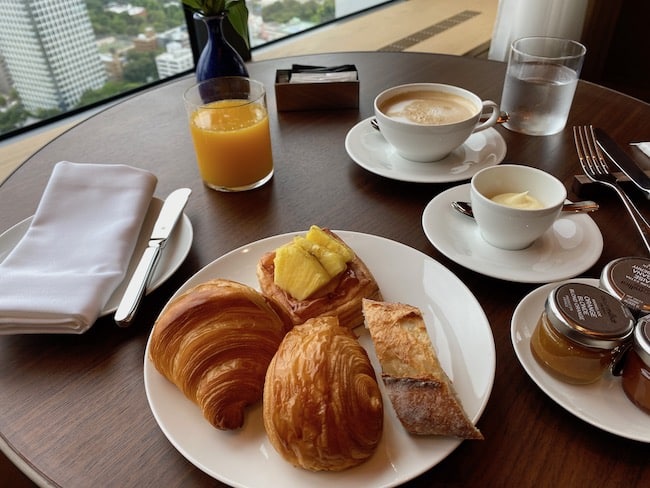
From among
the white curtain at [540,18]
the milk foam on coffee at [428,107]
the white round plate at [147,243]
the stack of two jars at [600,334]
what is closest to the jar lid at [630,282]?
the stack of two jars at [600,334]

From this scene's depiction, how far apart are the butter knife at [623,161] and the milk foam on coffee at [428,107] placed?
271 millimetres

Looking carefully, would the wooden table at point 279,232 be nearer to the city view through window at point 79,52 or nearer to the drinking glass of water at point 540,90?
the drinking glass of water at point 540,90

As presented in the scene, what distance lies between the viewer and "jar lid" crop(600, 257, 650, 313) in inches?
24.2

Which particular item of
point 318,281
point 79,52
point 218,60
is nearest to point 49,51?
point 79,52

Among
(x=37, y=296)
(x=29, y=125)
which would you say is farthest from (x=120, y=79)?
(x=37, y=296)

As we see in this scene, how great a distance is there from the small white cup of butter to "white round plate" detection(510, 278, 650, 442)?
0.17 metres

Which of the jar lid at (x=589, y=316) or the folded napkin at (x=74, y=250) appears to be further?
the folded napkin at (x=74, y=250)

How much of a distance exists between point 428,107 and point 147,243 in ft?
2.05

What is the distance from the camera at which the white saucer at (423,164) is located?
1.01 metres

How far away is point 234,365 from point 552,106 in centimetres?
92

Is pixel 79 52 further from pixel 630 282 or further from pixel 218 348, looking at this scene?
pixel 630 282

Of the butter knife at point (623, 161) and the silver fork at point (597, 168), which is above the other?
the butter knife at point (623, 161)

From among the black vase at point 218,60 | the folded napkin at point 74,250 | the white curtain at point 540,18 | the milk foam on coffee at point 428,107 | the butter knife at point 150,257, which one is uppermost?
the black vase at point 218,60

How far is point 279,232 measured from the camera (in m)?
0.90
